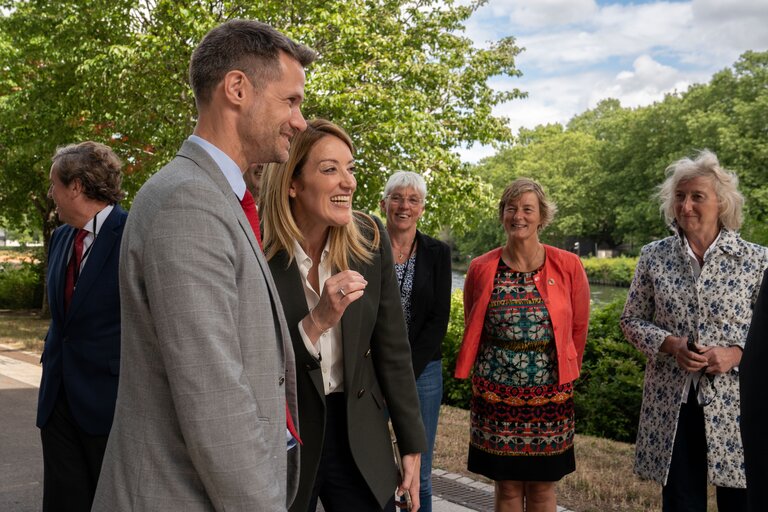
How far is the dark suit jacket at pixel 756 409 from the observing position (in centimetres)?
134

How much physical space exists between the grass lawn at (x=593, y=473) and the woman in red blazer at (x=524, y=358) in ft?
3.46

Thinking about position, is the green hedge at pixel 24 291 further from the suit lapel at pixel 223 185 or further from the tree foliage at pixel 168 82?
the suit lapel at pixel 223 185

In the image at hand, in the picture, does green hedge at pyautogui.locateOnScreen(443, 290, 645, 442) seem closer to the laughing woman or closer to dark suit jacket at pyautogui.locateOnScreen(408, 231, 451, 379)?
dark suit jacket at pyautogui.locateOnScreen(408, 231, 451, 379)

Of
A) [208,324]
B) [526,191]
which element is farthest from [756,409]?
[526,191]

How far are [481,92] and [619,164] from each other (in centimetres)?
3828

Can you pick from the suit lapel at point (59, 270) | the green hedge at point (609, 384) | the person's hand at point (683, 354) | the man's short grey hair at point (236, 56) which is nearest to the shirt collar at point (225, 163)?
the man's short grey hair at point (236, 56)

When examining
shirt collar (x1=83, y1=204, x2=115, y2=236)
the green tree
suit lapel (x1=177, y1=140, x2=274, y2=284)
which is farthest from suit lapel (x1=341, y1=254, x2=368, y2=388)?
the green tree

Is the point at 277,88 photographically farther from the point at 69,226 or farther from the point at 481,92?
the point at 481,92

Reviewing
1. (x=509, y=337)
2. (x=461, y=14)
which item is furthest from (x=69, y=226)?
(x=461, y=14)

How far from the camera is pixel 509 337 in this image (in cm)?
449

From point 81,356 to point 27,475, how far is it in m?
3.43

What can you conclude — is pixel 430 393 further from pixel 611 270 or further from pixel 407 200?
pixel 611 270

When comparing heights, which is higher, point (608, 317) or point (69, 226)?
point (69, 226)

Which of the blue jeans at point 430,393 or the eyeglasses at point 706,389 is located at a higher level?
the eyeglasses at point 706,389
